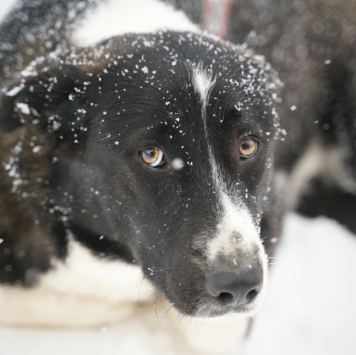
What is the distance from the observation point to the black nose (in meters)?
1.68

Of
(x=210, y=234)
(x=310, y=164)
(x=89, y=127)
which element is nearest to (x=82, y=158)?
(x=89, y=127)

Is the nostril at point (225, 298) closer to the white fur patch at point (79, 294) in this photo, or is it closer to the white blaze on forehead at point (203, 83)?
the white fur patch at point (79, 294)

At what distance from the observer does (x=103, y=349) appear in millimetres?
2520

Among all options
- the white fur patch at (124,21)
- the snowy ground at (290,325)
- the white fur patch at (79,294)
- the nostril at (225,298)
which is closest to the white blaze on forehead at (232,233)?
the nostril at (225,298)

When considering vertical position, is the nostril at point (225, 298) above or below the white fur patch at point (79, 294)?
above

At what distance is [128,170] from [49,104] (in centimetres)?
53

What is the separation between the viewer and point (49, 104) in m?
2.10

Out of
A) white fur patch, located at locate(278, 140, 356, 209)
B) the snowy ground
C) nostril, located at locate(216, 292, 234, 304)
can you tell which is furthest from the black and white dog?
white fur patch, located at locate(278, 140, 356, 209)

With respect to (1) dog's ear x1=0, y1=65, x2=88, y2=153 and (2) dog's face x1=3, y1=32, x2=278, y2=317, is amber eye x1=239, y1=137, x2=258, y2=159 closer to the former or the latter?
(2) dog's face x1=3, y1=32, x2=278, y2=317

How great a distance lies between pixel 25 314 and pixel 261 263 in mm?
1514

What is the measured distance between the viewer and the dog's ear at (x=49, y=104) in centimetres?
205

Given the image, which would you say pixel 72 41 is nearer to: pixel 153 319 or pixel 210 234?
pixel 210 234

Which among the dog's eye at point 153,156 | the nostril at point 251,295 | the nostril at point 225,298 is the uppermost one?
the dog's eye at point 153,156

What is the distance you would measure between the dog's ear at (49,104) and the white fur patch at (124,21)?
0.51 meters
